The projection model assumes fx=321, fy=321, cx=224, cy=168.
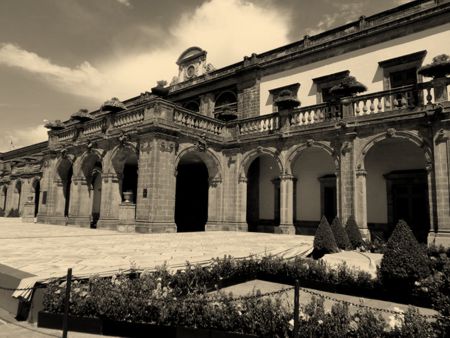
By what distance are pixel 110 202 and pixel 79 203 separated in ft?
13.0

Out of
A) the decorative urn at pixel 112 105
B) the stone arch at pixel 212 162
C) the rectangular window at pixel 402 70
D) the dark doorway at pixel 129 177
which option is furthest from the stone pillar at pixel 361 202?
the dark doorway at pixel 129 177

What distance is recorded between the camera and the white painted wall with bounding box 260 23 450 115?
15578 millimetres

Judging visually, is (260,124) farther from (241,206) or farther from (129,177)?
(129,177)

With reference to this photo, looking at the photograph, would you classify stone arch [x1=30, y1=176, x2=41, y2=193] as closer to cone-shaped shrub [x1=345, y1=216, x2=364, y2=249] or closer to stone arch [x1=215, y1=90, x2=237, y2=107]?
stone arch [x1=215, y1=90, x2=237, y2=107]

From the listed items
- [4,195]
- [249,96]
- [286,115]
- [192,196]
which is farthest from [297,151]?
[4,195]

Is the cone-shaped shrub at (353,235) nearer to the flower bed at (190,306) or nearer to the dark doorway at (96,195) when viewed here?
the flower bed at (190,306)

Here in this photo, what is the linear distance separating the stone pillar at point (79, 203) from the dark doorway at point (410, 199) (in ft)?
57.8

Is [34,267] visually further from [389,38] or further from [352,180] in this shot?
[389,38]

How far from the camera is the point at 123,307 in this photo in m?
4.70

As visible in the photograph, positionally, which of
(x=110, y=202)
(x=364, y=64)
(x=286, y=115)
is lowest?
(x=110, y=202)

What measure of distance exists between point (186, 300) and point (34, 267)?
3.63 m

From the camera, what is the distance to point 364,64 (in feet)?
57.9

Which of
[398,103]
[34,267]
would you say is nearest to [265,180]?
[398,103]

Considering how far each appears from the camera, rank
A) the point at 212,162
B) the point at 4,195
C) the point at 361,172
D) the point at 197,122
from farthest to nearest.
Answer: the point at 4,195 → the point at 212,162 → the point at 197,122 → the point at 361,172
